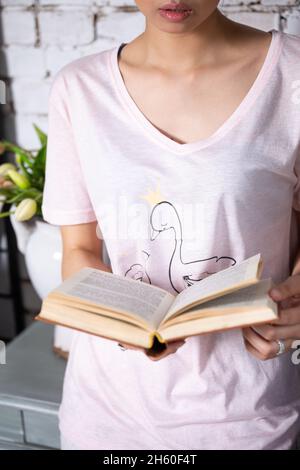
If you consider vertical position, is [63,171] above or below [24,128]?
above

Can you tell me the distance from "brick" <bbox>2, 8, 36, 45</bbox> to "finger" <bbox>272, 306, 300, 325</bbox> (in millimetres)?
966

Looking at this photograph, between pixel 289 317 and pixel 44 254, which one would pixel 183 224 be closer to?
pixel 289 317

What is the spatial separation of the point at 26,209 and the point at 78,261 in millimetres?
291

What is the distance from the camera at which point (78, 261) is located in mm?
920

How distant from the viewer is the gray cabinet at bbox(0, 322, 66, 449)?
1.13m

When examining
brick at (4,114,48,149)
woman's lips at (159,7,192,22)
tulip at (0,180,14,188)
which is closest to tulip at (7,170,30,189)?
tulip at (0,180,14,188)

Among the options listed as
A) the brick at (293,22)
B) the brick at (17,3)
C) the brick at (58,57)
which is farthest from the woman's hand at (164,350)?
the brick at (17,3)

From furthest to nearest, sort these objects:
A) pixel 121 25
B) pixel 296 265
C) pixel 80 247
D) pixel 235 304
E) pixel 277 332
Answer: pixel 121 25
pixel 80 247
pixel 296 265
pixel 277 332
pixel 235 304

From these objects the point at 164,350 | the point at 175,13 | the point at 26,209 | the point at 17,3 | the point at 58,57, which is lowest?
the point at 26,209

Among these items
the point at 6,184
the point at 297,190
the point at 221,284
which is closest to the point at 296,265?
the point at 297,190

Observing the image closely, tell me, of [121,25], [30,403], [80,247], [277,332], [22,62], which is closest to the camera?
[277,332]

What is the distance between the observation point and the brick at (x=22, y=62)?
137cm

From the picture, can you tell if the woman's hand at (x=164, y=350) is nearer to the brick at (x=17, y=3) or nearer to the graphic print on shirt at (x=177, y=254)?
the graphic print on shirt at (x=177, y=254)
